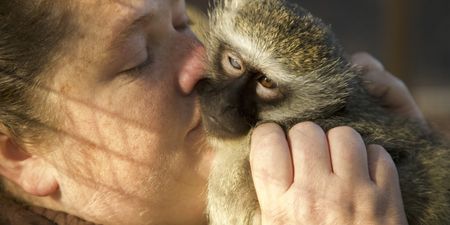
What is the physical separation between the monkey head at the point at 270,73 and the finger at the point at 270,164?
0.09 metres

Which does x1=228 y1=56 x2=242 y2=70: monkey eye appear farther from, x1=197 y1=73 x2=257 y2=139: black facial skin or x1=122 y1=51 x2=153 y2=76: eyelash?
x1=122 y1=51 x2=153 y2=76: eyelash

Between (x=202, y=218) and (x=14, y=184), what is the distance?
0.46m

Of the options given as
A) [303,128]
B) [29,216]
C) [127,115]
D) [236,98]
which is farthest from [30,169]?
[303,128]

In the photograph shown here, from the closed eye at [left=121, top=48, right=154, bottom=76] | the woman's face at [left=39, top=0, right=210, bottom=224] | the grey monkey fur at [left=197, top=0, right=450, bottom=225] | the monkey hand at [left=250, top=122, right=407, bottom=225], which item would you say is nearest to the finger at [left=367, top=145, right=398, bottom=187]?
the monkey hand at [left=250, top=122, right=407, bottom=225]

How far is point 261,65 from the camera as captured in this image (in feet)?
5.46

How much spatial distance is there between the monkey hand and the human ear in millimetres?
459

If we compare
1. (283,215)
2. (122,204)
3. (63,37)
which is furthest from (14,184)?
(283,215)

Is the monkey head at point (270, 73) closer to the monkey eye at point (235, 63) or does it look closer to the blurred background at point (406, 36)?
the monkey eye at point (235, 63)

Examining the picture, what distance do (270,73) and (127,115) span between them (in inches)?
12.9

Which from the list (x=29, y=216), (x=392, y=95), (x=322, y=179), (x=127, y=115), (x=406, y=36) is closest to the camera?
(x=322, y=179)

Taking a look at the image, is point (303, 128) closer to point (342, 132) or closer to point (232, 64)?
point (342, 132)

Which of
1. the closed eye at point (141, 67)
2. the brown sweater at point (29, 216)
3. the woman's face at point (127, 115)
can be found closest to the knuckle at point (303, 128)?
the woman's face at point (127, 115)

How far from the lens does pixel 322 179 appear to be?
154 centimetres

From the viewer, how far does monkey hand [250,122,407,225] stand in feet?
4.99
